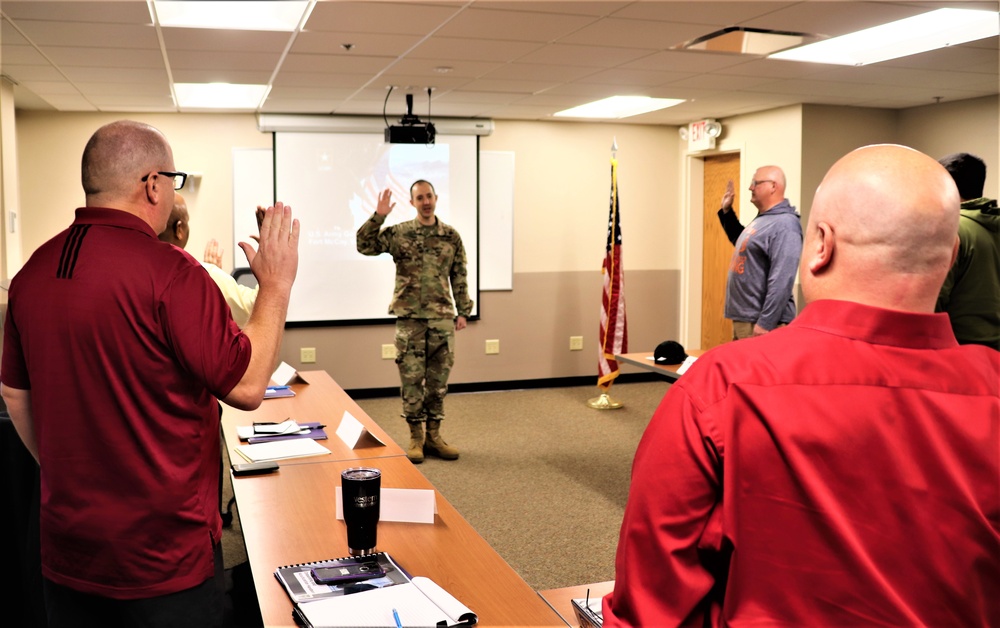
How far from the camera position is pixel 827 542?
0.98 m

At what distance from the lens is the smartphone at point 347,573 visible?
1.66 meters

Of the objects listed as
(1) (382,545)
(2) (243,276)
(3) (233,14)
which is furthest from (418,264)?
(1) (382,545)

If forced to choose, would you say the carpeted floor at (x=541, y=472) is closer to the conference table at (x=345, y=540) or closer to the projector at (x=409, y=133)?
the conference table at (x=345, y=540)

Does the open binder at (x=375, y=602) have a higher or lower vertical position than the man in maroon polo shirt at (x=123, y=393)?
lower

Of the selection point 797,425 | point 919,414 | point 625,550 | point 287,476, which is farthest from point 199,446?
point 919,414

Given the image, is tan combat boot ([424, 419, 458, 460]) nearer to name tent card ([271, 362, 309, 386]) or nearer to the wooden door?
name tent card ([271, 362, 309, 386])

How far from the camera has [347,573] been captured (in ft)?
5.57

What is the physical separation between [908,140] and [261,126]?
5.34m

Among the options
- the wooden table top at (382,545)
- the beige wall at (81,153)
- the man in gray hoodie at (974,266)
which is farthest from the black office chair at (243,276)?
the man in gray hoodie at (974,266)

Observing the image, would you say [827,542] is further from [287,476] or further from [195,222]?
[195,222]

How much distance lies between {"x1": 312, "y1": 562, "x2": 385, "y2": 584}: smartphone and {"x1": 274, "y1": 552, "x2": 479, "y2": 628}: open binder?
1cm

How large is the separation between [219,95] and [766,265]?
4.20 m

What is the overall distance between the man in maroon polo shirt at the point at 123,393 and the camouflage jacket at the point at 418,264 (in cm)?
352

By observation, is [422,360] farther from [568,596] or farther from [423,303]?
[568,596]
